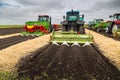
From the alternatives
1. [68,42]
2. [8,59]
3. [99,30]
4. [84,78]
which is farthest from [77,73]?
[99,30]

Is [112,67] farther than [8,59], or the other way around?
[8,59]

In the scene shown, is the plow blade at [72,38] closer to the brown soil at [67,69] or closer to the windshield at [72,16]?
the brown soil at [67,69]

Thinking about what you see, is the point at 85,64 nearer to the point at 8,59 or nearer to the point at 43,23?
the point at 8,59

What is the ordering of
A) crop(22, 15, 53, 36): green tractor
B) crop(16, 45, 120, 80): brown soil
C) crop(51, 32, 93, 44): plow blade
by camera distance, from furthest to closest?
crop(22, 15, 53, 36): green tractor < crop(51, 32, 93, 44): plow blade < crop(16, 45, 120, 80): brown soil

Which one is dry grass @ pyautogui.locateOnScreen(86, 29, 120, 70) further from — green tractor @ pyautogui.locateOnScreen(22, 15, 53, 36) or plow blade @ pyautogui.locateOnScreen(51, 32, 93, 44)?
green tractor @ pyautogui.locateOnScreen(22, 15, 53, 36)

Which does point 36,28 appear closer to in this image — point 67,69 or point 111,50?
point 111,50

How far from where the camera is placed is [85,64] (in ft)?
24.1

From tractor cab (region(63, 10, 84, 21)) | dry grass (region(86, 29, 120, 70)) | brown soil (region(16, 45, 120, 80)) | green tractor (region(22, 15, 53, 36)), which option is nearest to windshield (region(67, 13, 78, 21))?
tractor cab (region(63, 10, 84, 21))

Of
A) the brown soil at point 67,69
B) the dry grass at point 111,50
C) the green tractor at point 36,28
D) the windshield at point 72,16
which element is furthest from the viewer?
the green tractor at point 36,28

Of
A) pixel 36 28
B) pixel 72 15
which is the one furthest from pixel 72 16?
pixel 36 28

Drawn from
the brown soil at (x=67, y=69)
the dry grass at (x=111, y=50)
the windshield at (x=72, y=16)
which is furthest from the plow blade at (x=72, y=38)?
the windshield at (x=72, y=16)

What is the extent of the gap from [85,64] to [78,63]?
266 millimetres

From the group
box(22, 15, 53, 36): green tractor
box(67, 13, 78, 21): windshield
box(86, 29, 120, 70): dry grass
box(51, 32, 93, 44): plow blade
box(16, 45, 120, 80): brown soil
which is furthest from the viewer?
box(22, 15, 53, 36): green tractor

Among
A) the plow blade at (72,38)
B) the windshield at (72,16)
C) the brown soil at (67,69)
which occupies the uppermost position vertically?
the windshield at (72,16)
